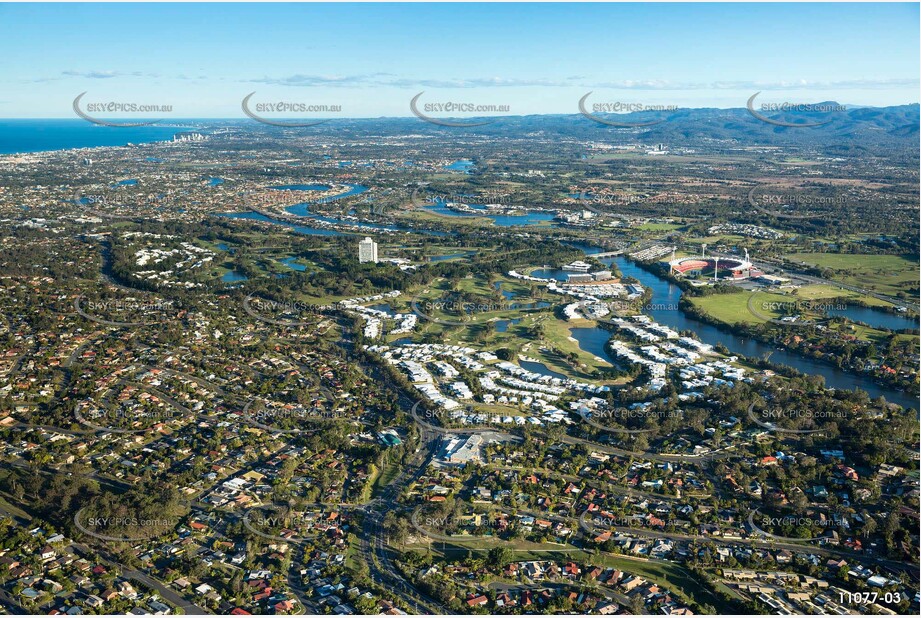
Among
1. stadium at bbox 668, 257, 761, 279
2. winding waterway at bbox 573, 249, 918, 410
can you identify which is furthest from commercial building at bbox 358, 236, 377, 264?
stadium at bbox 668, 257, 761, 279

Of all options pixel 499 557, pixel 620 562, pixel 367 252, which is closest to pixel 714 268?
pixel 367 252

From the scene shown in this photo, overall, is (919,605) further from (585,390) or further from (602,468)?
(585,390)

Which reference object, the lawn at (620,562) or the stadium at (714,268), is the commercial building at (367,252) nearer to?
the stadium at (714,268)

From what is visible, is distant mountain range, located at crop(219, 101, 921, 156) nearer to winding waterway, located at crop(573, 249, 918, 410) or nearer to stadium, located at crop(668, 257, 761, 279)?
stadium, located at crop(668, 257, 761, 279)

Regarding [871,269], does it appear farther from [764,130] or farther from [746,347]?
[764,130]

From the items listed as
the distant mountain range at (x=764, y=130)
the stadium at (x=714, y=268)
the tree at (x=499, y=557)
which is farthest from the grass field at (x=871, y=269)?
the distant mountain range at (x=764, y=130)

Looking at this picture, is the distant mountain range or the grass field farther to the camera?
the distant mountain range
